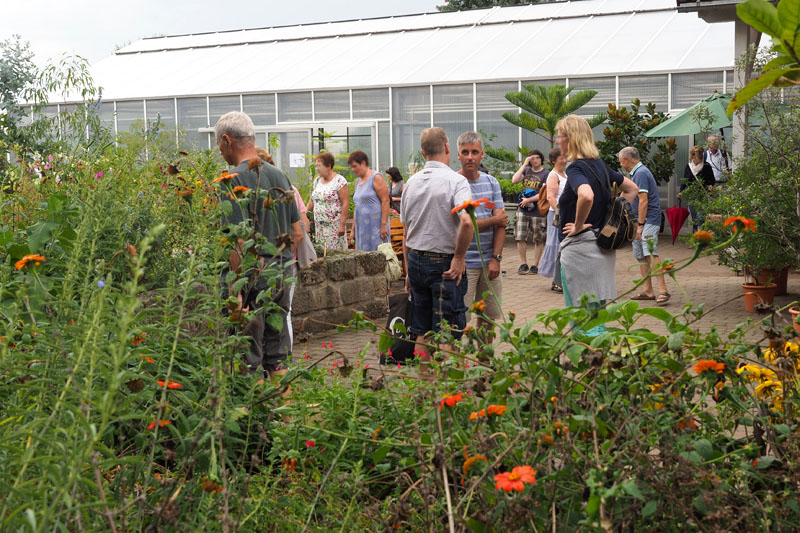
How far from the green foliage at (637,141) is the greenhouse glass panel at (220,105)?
9964 millimetres

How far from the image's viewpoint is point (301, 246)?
16.9 feet

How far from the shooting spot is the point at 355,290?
868cm

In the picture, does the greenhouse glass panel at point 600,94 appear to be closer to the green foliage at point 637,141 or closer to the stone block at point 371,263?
the green foliage at point 637,141

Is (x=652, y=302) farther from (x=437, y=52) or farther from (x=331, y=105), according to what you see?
(x=437, y=52)

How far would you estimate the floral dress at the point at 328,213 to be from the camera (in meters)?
9.91

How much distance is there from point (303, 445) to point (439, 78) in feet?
61.5

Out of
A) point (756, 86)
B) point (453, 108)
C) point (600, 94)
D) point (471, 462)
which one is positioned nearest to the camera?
point (756, 86)

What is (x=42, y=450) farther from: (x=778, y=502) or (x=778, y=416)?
(x=778, y=416)

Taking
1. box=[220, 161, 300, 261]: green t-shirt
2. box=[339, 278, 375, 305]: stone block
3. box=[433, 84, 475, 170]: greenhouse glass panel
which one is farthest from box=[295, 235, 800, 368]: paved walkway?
box=[433, 84, 475, 170]: greenhouse glass panel

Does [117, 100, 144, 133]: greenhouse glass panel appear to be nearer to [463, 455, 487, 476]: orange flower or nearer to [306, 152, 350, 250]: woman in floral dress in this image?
[306, 152, 350, 250]: woman in floral dress

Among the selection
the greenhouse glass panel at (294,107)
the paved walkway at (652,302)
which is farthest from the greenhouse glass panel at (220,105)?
the paved walkway at (652,302)

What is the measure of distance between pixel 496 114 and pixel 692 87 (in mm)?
4292

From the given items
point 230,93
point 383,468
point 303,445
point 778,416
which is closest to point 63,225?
point 303,445

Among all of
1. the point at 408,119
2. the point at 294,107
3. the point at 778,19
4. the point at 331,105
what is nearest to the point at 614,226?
the point at 778,19
